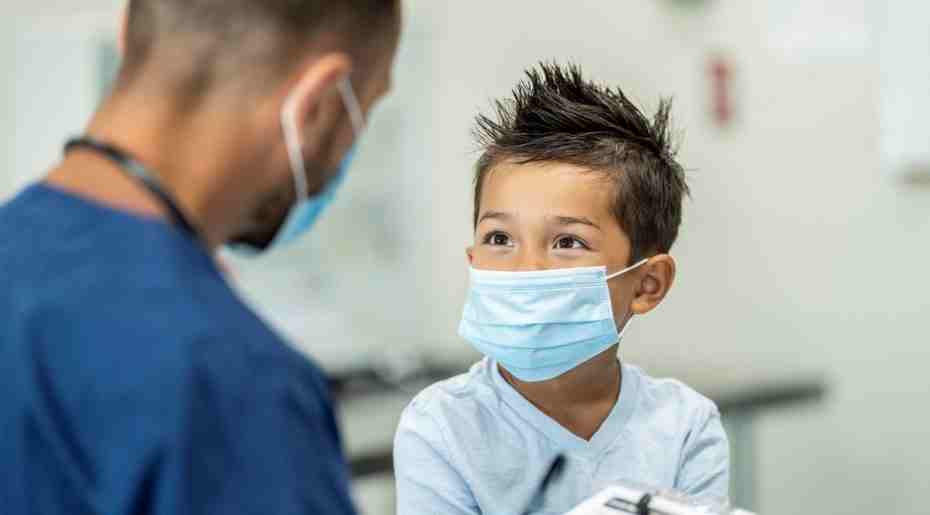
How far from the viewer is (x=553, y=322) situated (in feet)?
4.05

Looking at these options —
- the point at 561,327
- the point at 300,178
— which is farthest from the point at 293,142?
the point at 561,327

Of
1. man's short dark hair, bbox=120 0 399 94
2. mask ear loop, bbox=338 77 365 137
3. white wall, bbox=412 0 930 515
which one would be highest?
man's short dark hair, bbox=120 0 399 94

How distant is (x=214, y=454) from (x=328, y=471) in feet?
0.31

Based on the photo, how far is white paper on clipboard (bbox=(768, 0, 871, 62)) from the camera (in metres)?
3.68

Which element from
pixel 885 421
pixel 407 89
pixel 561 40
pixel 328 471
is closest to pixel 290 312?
pixel 407 89

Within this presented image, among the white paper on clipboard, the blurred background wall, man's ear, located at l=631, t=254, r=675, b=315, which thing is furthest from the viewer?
the white paper on clipboard

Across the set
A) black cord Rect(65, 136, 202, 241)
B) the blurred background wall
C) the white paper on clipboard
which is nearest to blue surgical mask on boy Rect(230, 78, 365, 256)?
black cord Rect(65, 136, 202, 241)

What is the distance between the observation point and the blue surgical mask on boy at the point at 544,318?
121 cm

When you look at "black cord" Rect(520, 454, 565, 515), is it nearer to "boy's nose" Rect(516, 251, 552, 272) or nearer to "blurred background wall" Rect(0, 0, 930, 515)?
"boy's nose" Rect(516, 251, 552, 272)

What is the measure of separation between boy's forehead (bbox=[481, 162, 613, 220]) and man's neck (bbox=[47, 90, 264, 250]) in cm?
40

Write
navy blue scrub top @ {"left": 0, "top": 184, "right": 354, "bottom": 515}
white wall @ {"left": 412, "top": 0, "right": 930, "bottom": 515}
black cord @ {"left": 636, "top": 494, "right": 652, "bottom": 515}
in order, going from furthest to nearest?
white wall @ {"left": 412, "top": 0, "right": 930, "bottom": 515}
black cord @ {"left": 636, "top": 494, "right": 652, "bottom": 515}
navy blue scrub top @ {"left": 0, "top": 184, "right": 354, "bottom": 515}

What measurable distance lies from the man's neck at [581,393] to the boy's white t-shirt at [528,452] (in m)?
0.01

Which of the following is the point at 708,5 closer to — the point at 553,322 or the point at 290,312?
the point at 290,312

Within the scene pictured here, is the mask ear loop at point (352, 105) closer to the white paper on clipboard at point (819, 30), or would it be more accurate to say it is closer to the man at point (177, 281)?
the man at point (177, 281)
